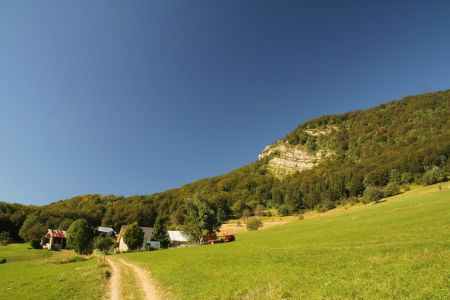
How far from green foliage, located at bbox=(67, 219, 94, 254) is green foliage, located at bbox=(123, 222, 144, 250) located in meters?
9.62

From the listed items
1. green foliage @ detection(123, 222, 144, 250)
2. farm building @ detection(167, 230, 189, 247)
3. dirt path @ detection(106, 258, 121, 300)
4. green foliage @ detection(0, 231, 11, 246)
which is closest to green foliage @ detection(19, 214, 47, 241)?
green foliage @ detection(0, 231, 11, 246)

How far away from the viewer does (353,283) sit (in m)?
14.4

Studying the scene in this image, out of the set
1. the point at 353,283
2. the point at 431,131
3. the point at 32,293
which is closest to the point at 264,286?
the point at 353,283

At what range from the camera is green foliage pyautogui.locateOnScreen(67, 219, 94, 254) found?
80438mm

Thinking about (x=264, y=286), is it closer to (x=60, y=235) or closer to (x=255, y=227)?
(x=255, y=227)

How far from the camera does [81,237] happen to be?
80562mm

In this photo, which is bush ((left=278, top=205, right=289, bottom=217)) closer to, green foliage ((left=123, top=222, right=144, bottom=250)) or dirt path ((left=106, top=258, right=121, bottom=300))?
green foliage ((left=123, top=222, right=144, bottom=250))

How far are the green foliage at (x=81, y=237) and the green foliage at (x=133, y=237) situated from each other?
9618 mm

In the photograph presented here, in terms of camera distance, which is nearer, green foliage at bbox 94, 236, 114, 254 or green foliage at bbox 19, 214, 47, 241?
green foliage at bbox 94, 236, 114, 254

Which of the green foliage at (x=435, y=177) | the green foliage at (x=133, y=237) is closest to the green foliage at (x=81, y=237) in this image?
the green foliage at (x=133, y=237)

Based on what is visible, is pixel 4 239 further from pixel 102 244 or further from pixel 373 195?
pixel 373 195

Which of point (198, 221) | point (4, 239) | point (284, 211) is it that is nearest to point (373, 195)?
point (284, 211)

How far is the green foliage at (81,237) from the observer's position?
264 feet

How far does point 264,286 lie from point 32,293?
20285 mm
